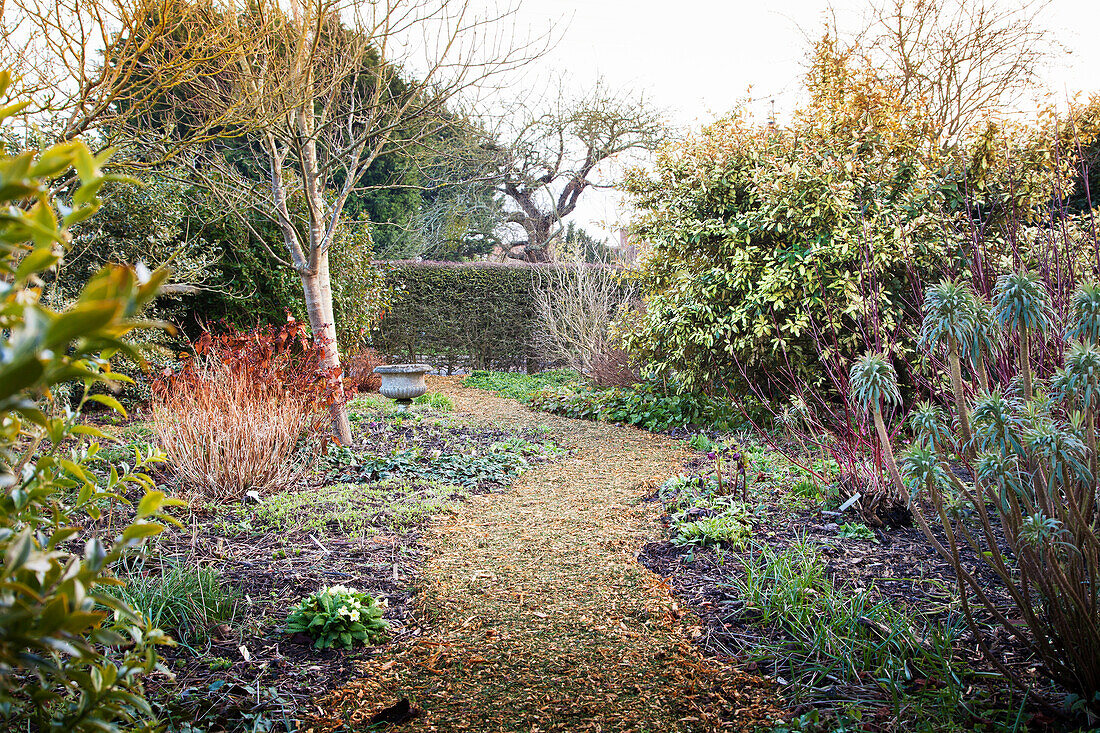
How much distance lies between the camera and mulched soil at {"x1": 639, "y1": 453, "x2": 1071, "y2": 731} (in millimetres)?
1943

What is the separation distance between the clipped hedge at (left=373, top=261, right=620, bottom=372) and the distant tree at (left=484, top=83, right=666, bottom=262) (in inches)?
149

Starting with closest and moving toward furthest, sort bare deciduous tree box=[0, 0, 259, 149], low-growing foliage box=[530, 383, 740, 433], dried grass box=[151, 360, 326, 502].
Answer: bare deciduous tree box=[0, 0, 259, 149]
dried grass box=[151, 360, 326, 502]
low-growing foliage box=[530, 383, 740, 433]

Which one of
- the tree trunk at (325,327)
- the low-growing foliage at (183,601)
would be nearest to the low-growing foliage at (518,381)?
the tree trunk at (325,327)

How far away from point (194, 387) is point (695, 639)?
3.85 metres

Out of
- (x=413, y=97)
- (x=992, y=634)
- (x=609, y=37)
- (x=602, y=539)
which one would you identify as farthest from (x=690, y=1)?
(x=992, y=634)

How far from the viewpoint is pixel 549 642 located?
2398mm

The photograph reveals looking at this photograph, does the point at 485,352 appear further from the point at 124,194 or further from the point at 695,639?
the point at 695,639

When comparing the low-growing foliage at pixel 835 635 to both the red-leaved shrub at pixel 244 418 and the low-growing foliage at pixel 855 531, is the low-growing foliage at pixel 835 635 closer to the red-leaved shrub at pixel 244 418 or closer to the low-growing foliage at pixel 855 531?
the low-growing foliage at pixel 855 531

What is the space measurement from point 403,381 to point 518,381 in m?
→ 3.45

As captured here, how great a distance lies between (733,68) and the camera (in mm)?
10711

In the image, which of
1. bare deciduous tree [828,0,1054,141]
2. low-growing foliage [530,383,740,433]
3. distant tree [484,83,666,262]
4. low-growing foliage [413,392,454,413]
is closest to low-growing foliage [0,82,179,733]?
low-growing foliage [530,383,740,433]

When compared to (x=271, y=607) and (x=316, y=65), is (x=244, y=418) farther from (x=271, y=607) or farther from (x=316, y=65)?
(x=316, y=65)

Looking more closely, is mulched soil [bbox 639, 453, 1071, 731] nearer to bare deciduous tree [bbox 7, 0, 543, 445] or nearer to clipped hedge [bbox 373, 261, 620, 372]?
bare deciduous tree [bbox 7, 0, 543, 445]

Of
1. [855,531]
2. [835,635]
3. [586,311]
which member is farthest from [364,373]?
[835,635]
